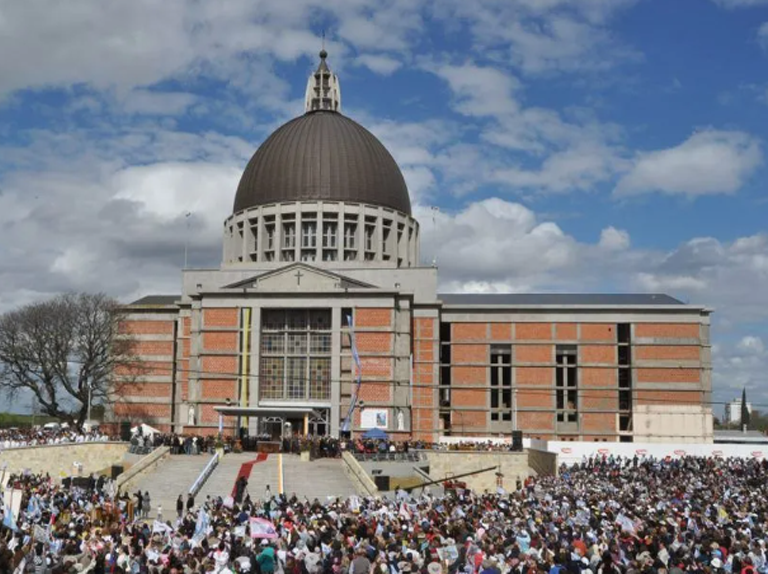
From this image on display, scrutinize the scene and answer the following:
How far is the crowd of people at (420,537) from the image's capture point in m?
17.3

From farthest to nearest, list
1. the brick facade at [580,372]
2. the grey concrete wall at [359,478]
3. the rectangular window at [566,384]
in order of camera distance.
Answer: the rectangular window at [566,384] → the brick facade at [580,372] → the grey concrete wall at [359,478]

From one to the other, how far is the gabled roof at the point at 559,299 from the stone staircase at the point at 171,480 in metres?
31.1

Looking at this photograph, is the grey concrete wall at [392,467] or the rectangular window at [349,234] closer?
the grey concrete wall at [392,467]

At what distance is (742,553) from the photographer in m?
17.7

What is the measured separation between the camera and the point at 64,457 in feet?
170

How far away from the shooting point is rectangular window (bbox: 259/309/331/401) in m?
65.3

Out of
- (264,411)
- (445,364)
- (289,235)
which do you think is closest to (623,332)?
(445,364)

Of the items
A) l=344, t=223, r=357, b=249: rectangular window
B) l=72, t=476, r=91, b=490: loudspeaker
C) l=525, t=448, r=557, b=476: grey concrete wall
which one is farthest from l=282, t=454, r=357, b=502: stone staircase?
l=344, t=223, r=357, b=249: rectangular window

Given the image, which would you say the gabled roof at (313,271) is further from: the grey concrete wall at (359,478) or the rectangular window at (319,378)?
the grey concrete wall at (359,478)

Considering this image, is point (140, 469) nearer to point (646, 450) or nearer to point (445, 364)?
point (646, 450)

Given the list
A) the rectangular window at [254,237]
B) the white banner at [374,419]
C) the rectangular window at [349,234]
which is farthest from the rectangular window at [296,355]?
the rectangular window at [254,237]

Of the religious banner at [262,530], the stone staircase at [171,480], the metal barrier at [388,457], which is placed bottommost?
the stone staircase at [171,480]

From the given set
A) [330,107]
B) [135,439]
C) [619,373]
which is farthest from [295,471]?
[330,107]

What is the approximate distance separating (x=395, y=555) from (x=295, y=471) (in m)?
28.7
